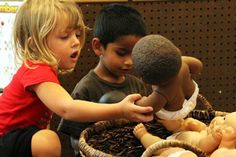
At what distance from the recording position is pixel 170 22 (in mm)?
1423

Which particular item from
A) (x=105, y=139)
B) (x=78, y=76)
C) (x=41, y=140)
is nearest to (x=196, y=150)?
(x=105, y=139)

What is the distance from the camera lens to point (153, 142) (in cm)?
91

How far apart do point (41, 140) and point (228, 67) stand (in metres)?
0.80

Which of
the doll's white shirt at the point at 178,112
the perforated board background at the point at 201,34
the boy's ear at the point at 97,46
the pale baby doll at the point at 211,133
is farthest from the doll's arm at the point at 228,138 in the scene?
the perforated board background at the point at 201,34

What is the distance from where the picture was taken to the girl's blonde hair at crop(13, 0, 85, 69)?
97 centimetres

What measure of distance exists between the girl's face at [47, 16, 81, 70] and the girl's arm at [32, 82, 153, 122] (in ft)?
0.36

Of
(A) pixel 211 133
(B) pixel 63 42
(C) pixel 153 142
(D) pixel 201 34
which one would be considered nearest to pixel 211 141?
(A) pixel 211 133

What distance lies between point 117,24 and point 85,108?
0.42 metres

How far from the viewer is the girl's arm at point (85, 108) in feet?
2.58

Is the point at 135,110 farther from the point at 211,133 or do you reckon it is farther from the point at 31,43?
the point at 31,43

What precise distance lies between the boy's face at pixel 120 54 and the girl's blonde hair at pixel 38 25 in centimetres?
19

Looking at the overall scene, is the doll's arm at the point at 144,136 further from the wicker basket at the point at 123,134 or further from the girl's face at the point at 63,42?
the girl's face at the point at 63,42

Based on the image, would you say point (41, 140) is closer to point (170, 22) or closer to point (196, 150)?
point (196, 150)

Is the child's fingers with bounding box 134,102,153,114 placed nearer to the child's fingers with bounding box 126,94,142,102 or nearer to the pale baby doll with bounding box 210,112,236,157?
the child's fingers with bounding box 126,94,142,102
